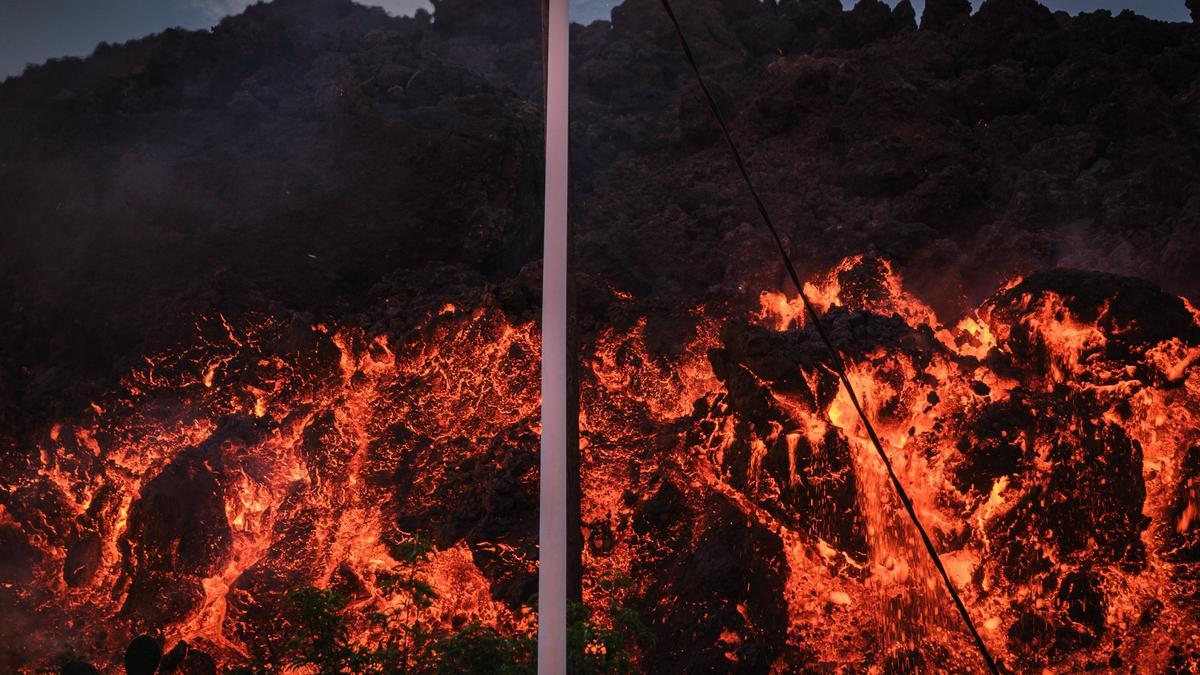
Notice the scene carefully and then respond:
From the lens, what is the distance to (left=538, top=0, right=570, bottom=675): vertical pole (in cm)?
235

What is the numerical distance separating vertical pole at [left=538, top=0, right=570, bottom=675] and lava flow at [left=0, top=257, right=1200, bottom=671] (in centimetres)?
206

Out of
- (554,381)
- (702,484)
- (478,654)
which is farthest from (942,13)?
(554,381)

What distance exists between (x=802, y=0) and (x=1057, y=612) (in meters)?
10.3

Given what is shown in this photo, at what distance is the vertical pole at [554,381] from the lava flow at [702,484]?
2.06 metres

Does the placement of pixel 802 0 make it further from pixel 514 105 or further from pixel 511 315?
pixel 511 315

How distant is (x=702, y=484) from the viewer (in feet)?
19.3

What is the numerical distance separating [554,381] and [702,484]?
3.58 m

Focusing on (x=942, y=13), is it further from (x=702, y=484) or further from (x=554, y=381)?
(x=554, y=381)

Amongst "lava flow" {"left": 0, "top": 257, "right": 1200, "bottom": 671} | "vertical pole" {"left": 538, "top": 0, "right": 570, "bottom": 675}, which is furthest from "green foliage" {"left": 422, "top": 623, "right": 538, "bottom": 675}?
"vertical pole" {"left": 538, "top": 0, "right": 570, "bottom": 675}

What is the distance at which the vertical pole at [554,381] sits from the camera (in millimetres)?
2350

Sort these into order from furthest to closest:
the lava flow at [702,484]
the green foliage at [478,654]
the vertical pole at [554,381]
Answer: the lava flow at [702,484], the green foliage at [478,654], the vertical pole at [554,381]

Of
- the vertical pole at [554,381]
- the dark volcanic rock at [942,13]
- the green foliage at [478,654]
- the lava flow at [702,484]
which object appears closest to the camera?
the vertical pole at [554,381]

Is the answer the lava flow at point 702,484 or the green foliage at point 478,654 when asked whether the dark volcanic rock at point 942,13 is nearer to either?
the lava flow at point 702,484

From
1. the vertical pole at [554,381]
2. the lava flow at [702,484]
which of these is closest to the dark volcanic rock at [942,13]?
the lava flow at [702,484]
